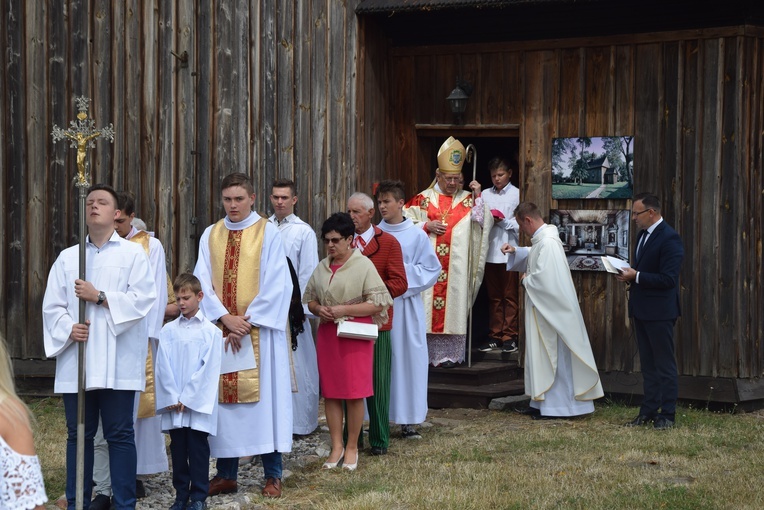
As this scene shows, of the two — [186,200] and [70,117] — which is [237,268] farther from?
[70,117]

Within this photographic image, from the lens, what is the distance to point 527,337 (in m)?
10.6

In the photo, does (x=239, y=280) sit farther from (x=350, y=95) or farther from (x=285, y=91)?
(x=350, y=95)

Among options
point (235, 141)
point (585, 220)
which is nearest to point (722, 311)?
point (585, 220)

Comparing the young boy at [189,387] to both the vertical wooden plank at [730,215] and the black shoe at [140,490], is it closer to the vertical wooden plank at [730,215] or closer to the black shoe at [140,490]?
the black shoe at [140,490]

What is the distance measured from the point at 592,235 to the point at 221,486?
493 cm

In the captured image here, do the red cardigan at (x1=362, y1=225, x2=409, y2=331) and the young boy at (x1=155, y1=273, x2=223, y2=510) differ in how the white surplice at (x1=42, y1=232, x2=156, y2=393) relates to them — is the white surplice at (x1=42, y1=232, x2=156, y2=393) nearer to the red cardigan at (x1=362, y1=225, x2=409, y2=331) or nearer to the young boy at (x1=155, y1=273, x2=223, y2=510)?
the young boy at (x1=155, y1=273, x2=223, y2=510)

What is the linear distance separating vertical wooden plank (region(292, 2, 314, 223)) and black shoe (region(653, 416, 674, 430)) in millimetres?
3612

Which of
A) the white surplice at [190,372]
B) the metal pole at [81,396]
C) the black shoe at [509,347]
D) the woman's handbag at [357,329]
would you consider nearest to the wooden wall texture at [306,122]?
the black shoe at [509,347]

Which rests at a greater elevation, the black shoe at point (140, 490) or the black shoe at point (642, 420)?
the black shoe at point (642, 420)

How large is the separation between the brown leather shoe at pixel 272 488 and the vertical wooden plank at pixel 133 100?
169 inches

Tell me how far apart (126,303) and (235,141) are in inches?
175

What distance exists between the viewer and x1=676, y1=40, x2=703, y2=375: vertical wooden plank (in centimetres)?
1059

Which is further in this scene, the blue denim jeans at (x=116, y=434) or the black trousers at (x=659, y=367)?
the black trousers at (x=659, y=367)

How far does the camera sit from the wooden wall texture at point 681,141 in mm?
10461
